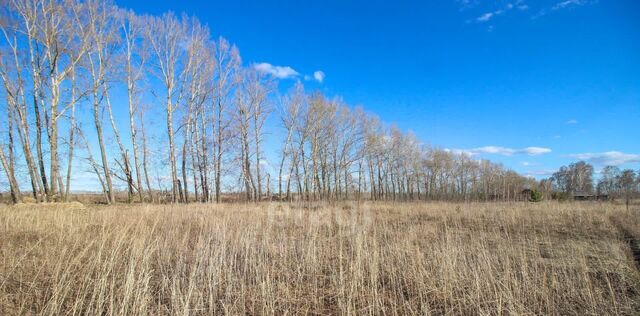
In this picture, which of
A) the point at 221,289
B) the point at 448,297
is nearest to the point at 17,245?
the point at 221,289

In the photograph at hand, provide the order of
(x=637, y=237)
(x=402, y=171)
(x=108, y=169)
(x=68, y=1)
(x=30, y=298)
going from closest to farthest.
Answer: (x=30, y=298), (x=637, y=237), (x=68, y=1), (x=108, y=169), (x=402, y=171)

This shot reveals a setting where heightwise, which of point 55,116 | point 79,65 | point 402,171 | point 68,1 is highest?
point 68,1

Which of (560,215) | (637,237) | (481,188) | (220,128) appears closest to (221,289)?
(637,237)

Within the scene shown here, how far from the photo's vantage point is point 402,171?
41.3m

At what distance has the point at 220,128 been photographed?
19594 mm

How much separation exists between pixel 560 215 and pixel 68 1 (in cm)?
2148

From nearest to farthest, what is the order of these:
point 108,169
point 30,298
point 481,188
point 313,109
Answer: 1. point 30,298
2. point 108,169
3. point 313,109
4. point 481,188

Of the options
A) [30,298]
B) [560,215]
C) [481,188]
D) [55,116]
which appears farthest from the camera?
[481,188]

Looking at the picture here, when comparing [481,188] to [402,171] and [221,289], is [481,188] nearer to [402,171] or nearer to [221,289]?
[402,171]

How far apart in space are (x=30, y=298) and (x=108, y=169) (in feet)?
45.0

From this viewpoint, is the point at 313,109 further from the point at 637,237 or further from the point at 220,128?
the point at 637,237

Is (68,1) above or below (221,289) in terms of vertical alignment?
above

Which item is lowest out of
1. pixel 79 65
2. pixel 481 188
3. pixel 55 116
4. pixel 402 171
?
pixel 481 188

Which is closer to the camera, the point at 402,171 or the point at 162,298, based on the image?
the point at 162,298
